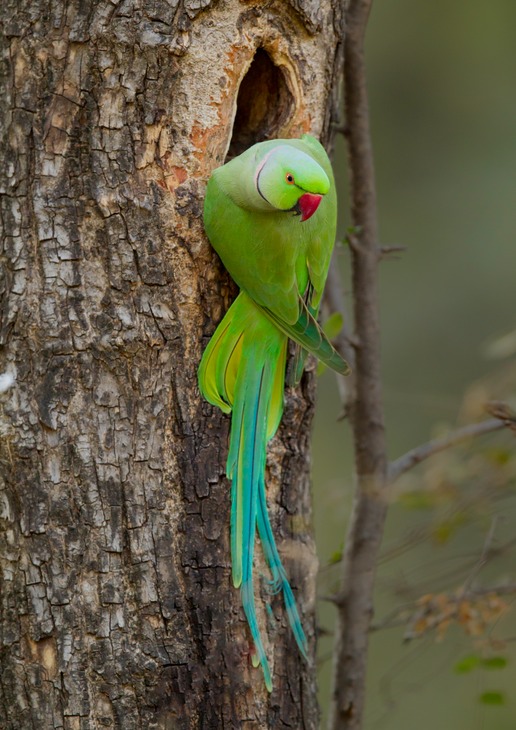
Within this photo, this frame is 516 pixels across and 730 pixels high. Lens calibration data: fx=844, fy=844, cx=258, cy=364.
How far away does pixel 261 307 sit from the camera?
6.91 ft

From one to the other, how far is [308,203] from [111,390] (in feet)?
2.07

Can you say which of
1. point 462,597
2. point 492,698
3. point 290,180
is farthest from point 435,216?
point 290,180

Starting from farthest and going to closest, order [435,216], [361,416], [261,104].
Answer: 1. [435,216]
2. [361,416]
3. [261,104]

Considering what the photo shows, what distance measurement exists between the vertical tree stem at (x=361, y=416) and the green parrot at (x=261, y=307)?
469mm

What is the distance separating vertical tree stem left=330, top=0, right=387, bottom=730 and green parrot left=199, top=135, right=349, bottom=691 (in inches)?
18.5

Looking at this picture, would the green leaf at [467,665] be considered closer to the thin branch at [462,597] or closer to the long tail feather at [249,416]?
the thin branch at [462,597]

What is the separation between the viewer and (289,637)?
211cm

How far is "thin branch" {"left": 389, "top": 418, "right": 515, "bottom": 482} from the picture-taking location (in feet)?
8.51

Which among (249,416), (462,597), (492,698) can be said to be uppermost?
(249,416)

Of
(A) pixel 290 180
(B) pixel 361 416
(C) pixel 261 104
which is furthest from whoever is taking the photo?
(B) pixel 361 416

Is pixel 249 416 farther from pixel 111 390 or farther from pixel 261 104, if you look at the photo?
pixel 261 104

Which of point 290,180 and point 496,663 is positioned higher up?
point 290,180

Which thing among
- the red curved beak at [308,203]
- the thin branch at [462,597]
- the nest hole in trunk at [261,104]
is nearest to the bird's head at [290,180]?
the red curved beak at [308,203]

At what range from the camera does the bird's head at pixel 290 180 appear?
1.91m
